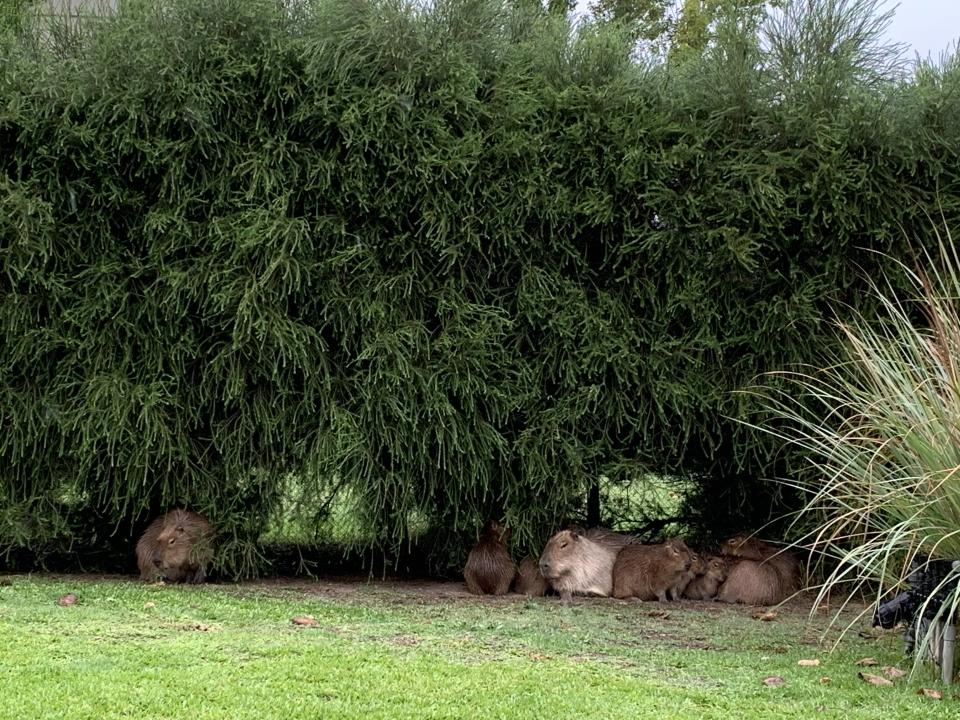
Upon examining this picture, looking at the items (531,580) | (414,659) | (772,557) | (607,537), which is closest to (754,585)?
(772,557)

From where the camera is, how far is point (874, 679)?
5258mm

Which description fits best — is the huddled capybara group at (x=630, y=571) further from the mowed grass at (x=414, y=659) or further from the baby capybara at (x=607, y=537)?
the mowed grass at (x=414, y=659)

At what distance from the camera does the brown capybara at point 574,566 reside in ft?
24.2

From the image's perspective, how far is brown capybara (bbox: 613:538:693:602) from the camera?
7469mm

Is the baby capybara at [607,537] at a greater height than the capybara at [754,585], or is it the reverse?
the baby capybara at [607,537]

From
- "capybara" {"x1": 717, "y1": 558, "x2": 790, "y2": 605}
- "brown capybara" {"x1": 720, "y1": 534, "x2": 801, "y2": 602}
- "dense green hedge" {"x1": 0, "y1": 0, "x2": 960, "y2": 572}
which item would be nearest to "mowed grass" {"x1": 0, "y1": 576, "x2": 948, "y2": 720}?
"capybara" {"x1": 717, "y1": 558, "x2": 790, "y2": 605}

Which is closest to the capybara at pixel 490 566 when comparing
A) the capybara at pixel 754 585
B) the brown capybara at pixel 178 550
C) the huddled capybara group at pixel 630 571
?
the huddled capybara group at pixel 630 571

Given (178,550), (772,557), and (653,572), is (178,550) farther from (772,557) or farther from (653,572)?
(772,557)

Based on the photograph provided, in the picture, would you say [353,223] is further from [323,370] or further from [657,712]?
[657,712]

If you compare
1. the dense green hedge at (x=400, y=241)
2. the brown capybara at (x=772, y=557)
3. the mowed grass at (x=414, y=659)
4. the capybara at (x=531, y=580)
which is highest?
the dense green hedge at (x=400, y=241)

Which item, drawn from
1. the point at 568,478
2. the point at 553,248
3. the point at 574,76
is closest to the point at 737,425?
the point at 568,478

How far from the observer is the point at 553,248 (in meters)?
7.53

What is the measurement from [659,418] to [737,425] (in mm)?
484

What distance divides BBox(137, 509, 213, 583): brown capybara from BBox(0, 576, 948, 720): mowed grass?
22 cm
